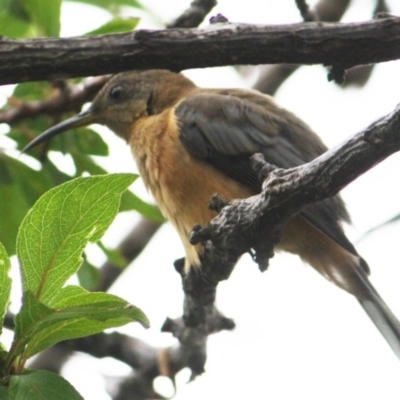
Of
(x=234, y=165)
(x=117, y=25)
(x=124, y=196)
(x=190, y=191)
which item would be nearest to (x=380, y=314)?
(x=234, y=165)

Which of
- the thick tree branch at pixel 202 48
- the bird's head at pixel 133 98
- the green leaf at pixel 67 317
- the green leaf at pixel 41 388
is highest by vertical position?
the bird's head at pixel 133 98

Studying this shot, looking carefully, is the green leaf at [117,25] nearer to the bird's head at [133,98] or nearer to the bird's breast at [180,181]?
the bird's breast at [180,181]

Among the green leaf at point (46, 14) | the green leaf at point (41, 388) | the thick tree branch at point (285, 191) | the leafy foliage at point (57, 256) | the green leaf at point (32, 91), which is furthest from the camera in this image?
the green leaf at point (32, 91)

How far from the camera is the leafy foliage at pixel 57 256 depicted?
2.73 meters

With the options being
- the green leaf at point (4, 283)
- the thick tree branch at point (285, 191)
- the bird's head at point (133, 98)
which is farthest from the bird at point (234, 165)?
the green leaf at point (4, 283)

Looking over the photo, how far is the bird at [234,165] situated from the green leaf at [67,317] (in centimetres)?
203

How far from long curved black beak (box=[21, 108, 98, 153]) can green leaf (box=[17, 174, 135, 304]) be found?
6.92 ft

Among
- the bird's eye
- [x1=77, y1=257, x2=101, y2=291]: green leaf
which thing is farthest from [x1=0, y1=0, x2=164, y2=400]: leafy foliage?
the bird's eye

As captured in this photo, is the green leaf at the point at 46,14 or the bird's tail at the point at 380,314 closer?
the green leaf at the point at 46,14

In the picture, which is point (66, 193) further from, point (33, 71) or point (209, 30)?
point (209, 30)

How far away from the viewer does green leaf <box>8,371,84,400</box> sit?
8.20ft

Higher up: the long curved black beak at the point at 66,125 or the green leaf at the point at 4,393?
the long curved black beak at the point at 66,125

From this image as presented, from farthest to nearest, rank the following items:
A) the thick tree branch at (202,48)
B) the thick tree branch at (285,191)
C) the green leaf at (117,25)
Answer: the green leaf at (117,25) → the thick tree branch at (202,48) → the thick tree branch at (285,191)

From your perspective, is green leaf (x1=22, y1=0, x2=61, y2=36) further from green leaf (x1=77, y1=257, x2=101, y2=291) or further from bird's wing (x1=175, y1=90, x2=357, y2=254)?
green leaf (x1=77, y1=257, x2=101, y2=291)
